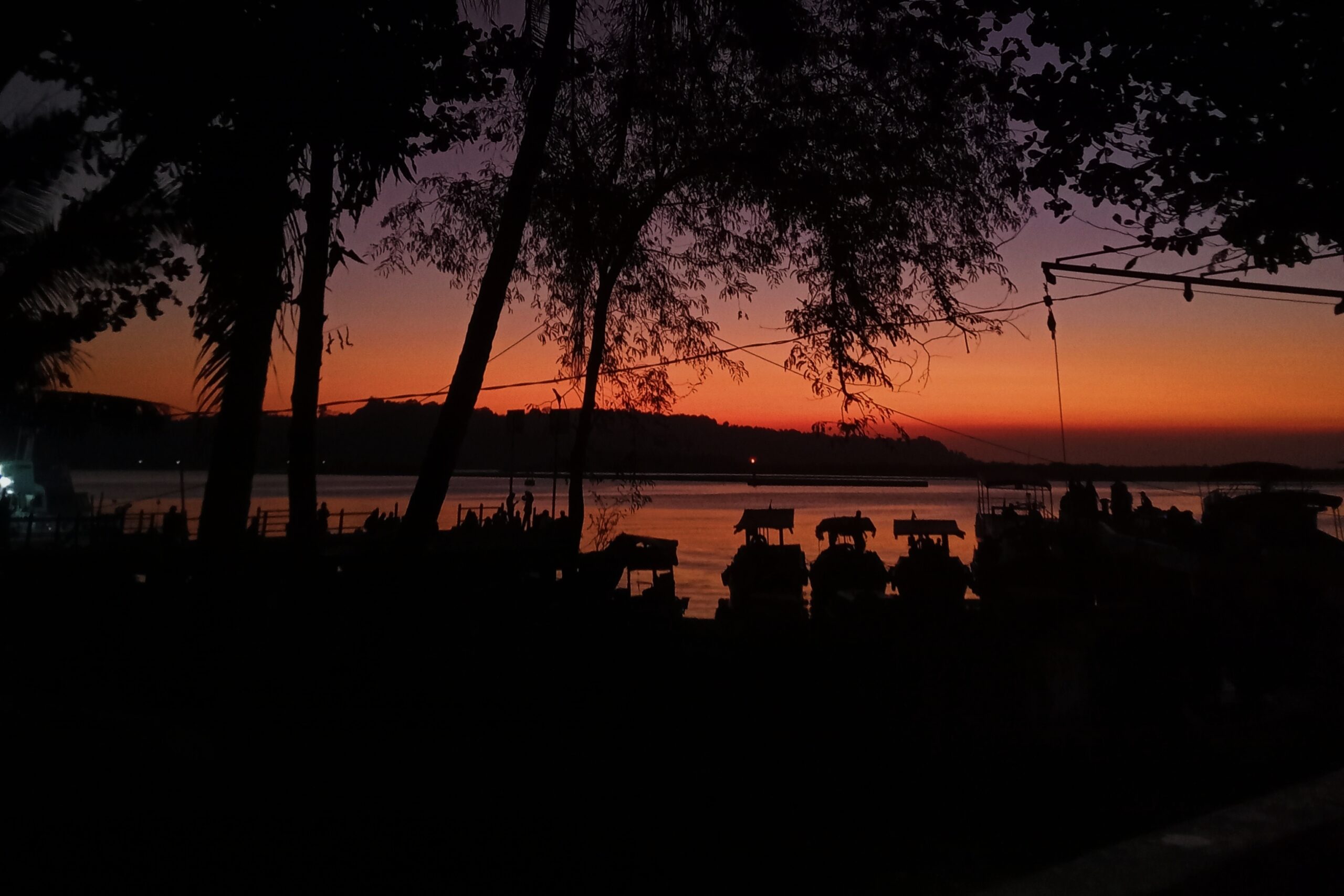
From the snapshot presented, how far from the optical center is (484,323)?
8789mm

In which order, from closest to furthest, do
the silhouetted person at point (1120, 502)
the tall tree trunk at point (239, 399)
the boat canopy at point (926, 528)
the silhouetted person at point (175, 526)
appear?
1. the tall tree trunk at point (239, 399)
2. the silhouetted person at point (175, 526)
3. the silhouetted person at point (1120, 502)
4. the boat canopy at point (926, 528)

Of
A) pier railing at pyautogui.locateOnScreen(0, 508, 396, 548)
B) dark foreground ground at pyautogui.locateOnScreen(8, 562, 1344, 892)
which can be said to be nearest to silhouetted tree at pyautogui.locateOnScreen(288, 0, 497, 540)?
dark foreground ground at pyautogui.locateOnScreen(8, 562, 1344, 892)

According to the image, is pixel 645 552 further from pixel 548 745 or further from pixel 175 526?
pixel 548 745

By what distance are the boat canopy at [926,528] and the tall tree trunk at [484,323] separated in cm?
3586

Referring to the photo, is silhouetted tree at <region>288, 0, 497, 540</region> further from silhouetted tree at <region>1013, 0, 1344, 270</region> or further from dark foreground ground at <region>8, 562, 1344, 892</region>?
silhouetted tree at <region>1013, 0, 1344, 270</region>

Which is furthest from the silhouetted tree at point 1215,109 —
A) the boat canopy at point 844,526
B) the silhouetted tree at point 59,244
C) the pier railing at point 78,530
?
the boat canopy at point 844,526

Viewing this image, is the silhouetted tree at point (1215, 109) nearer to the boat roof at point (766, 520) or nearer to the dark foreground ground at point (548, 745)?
the dark foreground ground at point (548, 745)

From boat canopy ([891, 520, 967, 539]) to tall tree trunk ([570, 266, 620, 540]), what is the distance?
28403 mm

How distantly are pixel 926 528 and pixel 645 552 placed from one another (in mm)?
24610

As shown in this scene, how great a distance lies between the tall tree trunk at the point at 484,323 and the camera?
859 centimetres

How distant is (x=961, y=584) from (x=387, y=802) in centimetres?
1145

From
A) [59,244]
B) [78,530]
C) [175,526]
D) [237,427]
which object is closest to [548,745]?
[237,427]

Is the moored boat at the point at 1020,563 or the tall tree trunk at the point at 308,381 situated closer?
the tall tree trunk at the point at 308,381

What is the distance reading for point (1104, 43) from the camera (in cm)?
831
